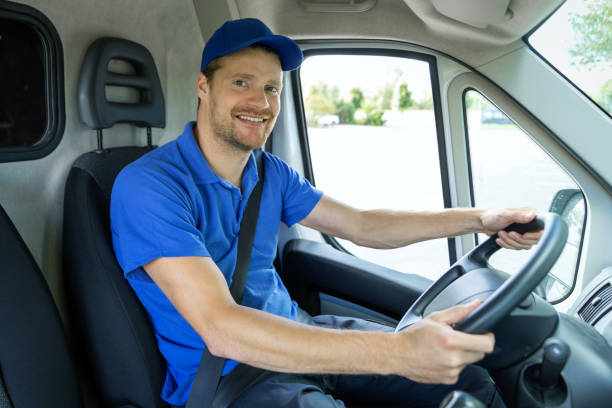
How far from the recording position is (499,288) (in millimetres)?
969

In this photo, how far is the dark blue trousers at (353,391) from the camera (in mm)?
1302

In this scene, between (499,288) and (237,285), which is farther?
(237,285)

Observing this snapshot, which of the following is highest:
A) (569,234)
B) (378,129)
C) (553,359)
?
(378,129)

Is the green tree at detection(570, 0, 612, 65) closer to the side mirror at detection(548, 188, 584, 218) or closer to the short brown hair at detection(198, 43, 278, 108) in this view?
the side mirror at detection(548, 188, 584, 218)

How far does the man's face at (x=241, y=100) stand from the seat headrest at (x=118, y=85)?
232mm

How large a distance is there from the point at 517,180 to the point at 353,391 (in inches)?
53.2

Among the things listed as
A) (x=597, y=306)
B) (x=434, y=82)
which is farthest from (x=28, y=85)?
(x=597, y=306)

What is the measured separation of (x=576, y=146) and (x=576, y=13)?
1.57 ft

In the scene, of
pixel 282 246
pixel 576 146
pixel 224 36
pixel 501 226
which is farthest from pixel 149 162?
pixel 576 146

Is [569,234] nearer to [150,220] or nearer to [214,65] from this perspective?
[214,65]

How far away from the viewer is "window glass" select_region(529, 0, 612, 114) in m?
1.78

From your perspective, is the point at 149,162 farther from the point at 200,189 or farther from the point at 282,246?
the point at 282,246

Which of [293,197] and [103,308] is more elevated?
[293,197]

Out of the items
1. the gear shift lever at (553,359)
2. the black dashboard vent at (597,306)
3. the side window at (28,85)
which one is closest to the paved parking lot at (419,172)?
the black dashboard vent at (597,306)
